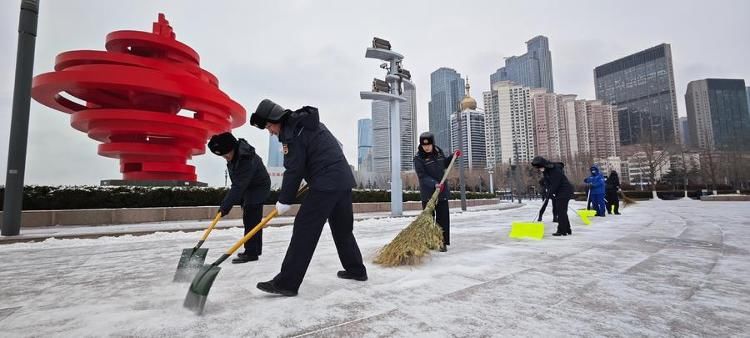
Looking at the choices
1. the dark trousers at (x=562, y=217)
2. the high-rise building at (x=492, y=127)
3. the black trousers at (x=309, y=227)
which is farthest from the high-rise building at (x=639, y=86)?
the black trousers at (x=309, y=227)

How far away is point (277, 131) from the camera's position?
318 centimetres

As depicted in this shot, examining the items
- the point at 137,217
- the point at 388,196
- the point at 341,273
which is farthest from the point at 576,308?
the point at 388,196

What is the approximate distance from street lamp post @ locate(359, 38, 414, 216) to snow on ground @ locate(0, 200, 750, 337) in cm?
963

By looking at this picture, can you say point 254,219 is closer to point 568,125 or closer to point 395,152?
point 395,152

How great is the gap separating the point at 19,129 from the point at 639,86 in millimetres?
179262

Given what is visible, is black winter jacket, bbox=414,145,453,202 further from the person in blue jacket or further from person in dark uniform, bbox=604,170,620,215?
person in dark uniform, bbox=604,170,620,215

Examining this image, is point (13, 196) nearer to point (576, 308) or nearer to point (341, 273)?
point (341, 273)

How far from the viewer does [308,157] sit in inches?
120

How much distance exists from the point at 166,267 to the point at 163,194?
9.69 metres

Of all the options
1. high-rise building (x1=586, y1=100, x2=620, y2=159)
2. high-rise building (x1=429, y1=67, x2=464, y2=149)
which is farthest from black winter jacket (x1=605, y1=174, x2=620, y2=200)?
high-rise building (x1=586, y1=100, x2=620, y2=159)

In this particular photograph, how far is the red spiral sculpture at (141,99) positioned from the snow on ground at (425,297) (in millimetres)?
12751

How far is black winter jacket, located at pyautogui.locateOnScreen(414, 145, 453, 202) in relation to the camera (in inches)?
206

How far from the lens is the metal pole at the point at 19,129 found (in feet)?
25.0

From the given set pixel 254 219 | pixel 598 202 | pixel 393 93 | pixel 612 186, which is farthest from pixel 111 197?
pixel 612 186
